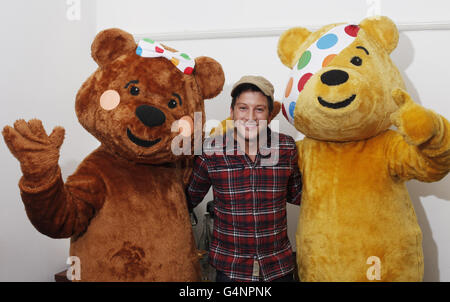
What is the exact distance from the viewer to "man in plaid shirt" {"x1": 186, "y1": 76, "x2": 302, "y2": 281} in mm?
1067

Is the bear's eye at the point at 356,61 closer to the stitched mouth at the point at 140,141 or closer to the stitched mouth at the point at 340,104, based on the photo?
the stitched mouth at the point at 340,104

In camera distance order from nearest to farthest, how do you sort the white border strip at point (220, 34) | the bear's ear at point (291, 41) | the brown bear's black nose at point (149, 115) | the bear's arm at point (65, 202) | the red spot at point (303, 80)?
the bear's arm at point (65, 202)
the brown bear's black nose at point (149, 115)
the red spot at point (303, 80)
the bear's ear at point (291, 41)
the white border strip at point (220, 34)

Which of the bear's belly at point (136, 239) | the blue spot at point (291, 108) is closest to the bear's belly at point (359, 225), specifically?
the blue spot at point (291, 108)

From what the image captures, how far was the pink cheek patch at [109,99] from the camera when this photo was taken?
958mm

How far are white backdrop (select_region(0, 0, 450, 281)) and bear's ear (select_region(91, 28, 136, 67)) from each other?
0.40 metres

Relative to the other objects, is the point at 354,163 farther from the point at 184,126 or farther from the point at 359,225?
the point at 184,126

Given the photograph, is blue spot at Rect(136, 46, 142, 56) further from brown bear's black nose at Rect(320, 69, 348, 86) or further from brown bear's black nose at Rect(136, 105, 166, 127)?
brown bear's black nose at Rect(320, 69, 348, 86)

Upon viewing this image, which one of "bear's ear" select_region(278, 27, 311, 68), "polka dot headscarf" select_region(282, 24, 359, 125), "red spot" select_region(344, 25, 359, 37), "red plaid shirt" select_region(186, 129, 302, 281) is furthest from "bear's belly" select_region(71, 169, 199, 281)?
"red spot" select_region(344, 25, 359, 37)

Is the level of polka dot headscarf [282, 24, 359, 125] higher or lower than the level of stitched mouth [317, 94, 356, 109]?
higher

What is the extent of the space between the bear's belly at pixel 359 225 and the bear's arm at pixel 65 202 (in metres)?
0.63

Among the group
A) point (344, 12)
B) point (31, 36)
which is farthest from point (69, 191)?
point (344, 12)

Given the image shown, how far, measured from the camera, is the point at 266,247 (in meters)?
1.07

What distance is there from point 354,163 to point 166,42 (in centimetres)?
104

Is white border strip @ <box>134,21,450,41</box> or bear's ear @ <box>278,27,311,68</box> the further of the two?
white border strip @ <box>134,21,450,41</box>
